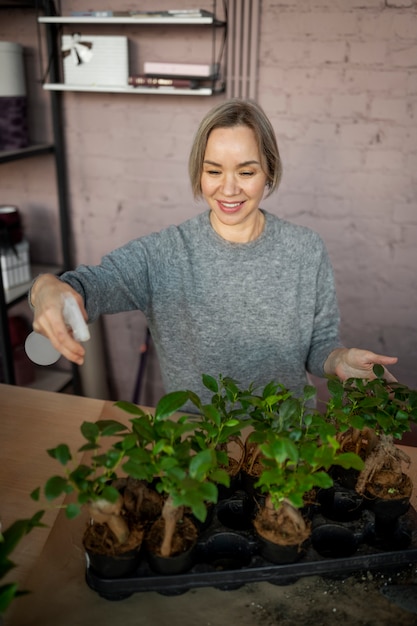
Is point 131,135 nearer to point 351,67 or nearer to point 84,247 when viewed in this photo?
point 84,247

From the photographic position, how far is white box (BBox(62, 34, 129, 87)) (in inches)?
86.7

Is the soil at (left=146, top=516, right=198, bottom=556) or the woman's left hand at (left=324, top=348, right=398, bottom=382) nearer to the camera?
the soil at (left=146, top=516, right=198, bottom=556)

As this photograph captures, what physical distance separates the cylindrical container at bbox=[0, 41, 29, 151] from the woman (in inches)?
41.5

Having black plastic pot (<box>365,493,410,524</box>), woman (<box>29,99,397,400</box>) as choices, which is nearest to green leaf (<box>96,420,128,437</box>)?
black plastic pot (<box>365,493,410,524</box>)

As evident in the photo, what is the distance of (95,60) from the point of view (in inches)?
88.4

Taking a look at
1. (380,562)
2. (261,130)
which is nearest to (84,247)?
(261,130)

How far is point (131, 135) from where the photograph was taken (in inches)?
95.4

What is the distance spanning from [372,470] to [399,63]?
5.42ft

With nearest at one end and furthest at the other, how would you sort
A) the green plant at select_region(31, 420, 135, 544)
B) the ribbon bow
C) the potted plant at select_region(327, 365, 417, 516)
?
the green plant at select_region(31, 420, 135, 544)
the potted plant at select_region(327, 365, 417, 516)
the ribbon bow

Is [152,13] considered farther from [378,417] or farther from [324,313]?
[378,417]

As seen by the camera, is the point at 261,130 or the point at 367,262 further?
the point at 367,262

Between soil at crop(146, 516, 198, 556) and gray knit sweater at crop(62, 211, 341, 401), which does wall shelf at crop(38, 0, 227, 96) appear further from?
soil at crop(146, 516, 198, 556)

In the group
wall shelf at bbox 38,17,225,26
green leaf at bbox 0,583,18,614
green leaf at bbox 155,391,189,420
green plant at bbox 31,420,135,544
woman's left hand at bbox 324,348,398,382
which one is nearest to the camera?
green leaf at bbox 0,583,18,614

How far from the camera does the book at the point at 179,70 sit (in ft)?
7.00
